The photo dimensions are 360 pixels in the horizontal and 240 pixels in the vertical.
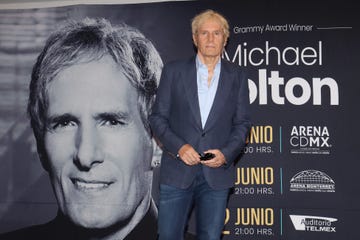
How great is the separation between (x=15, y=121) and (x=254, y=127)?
6.17ft

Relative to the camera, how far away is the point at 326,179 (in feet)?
11.2

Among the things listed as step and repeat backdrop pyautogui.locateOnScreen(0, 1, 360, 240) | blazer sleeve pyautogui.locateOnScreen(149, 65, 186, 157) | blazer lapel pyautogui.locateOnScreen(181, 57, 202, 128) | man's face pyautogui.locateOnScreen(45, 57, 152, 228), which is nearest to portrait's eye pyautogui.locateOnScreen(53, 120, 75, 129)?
man's face pyautogui.locateOnScreen(45, 57, 152, 228)

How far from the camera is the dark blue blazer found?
222cm

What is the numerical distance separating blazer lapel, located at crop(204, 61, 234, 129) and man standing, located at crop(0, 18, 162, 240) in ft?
4.57

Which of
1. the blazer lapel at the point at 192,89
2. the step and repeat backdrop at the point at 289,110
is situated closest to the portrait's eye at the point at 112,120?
the step and repeat backdrop at the point at 289,110

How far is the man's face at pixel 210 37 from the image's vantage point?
7.41ft

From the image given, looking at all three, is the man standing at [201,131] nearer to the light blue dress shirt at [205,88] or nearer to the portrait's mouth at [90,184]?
the light blue dress shirt at [205,88]

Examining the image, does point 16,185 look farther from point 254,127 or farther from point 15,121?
point 254,127

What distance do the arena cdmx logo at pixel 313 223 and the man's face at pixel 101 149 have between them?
1.12 meters

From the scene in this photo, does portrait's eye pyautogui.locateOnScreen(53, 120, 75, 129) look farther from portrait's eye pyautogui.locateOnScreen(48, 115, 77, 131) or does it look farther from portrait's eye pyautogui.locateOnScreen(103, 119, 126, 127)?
portrait's eye pyautogui.locateOnScreen(103, 119, 126, 127)

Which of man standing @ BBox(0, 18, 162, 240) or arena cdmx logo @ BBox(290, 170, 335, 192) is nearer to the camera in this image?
arena cdmx logo @ BBox(290, 170, 335, 192)

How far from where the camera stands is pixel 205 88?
91.4 inches

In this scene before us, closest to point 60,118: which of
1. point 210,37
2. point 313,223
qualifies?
point 210,37

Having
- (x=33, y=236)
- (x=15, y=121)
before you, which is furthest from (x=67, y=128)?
(x=33, y=236)
